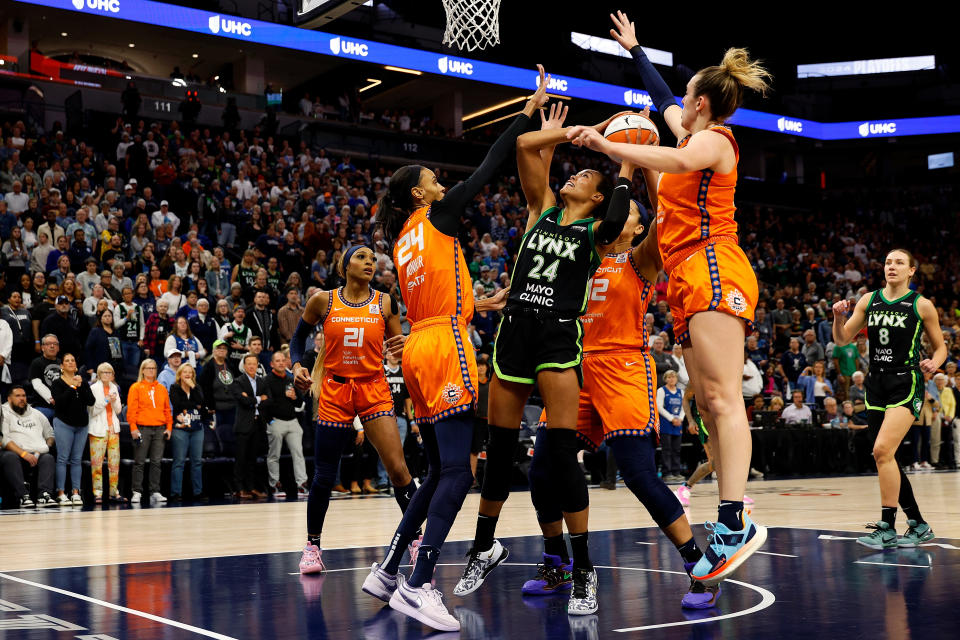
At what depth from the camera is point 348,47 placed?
27.0 metres

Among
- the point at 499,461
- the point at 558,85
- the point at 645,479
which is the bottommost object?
the point at 645,479

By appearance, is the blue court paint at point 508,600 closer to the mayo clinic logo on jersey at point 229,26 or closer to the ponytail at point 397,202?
the ponytail at point 397,202

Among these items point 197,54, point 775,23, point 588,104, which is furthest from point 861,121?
point 197,54

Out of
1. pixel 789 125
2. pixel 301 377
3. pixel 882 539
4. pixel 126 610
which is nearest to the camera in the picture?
pixel 126 610

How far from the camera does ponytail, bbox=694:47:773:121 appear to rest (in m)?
4.45

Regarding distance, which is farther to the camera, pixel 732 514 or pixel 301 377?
pixel 301 377

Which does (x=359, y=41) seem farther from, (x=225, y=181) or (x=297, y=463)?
(x=297, y=463)

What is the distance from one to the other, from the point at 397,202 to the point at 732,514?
8.05 feet

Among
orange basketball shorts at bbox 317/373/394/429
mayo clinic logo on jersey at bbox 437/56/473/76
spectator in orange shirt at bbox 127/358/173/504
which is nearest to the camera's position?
orange basketball shorts at bbox 317/373/394/429

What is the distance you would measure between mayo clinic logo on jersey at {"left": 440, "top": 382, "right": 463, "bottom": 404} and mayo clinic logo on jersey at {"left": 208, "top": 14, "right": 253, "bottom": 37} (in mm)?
22482

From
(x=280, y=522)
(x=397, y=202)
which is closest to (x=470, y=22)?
(x=397, y=202)

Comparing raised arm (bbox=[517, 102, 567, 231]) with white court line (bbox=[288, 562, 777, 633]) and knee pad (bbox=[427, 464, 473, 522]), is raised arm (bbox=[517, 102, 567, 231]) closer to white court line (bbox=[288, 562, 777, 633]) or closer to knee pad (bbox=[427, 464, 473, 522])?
knee pad (bbox=[427, 464, 473, 522])

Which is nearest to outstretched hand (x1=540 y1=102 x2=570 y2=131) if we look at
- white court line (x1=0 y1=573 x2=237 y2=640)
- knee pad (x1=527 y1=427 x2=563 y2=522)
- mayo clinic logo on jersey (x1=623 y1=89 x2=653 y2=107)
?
knee pad (x1=527 y1=427 x2=563 y2=522)

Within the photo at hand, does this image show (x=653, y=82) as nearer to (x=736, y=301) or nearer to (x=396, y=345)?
(x=736, y=301)
